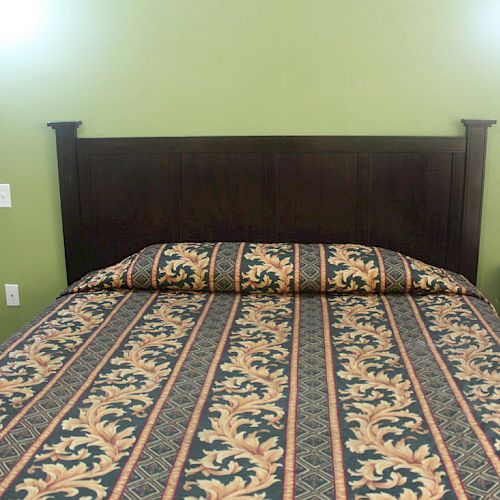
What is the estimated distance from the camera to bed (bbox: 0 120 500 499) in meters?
1.24

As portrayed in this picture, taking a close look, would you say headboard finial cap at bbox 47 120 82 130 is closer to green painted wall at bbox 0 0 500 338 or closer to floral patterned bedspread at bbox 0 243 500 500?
green painted wall at bbox 0 0 500 338

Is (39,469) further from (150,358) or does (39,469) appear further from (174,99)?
(174,99)

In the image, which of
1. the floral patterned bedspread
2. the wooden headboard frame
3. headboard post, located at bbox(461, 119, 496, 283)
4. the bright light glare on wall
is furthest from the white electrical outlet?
headboard post, located at bbox(461, 119, 496, 283)

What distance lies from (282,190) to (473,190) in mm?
783

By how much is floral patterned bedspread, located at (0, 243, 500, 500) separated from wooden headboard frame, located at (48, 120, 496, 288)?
24 cm

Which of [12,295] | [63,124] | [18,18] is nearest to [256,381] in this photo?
[63,124]

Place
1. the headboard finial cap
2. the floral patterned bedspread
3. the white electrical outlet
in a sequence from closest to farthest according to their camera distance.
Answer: the floral patterned bedspread → the headboard finial cap → the white electrical outlet

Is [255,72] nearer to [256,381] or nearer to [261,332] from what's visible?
[261,332]

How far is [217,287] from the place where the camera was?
239 cm

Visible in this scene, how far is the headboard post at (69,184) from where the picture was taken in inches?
108

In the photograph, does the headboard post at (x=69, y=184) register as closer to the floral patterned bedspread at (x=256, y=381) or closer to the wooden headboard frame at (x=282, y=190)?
the wooden headboard frame at (x=282, y=190)

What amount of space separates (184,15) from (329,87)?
664mm

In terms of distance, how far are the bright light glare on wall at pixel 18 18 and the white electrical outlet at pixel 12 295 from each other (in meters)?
1.07

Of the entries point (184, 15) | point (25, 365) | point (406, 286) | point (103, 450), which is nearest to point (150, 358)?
point (25, 365)
